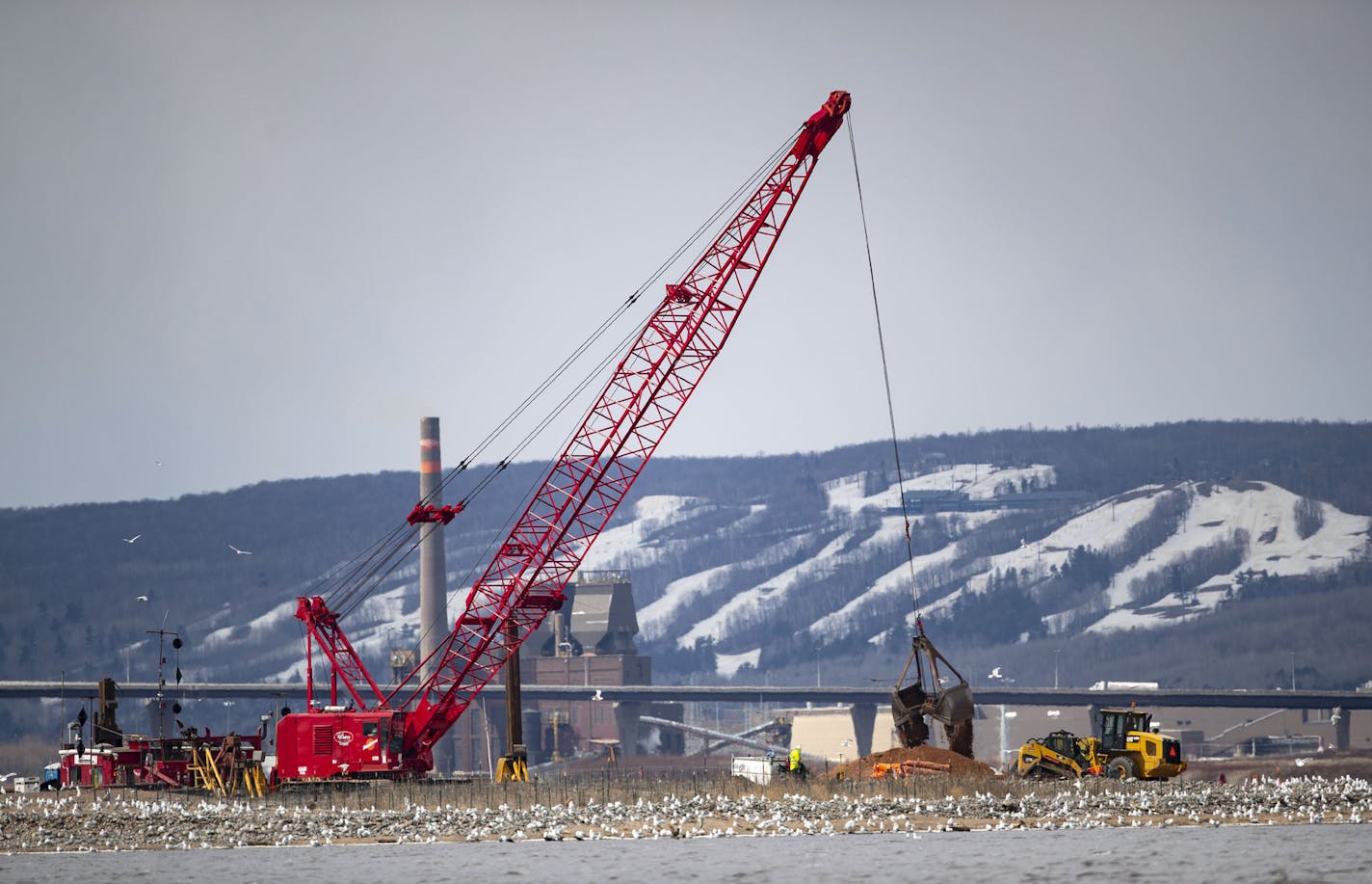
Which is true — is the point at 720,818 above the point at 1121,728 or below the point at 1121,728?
below

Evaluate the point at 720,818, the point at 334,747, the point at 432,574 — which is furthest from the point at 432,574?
the point at 720,818

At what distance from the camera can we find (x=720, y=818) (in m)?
68.5

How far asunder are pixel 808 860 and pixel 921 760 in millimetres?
20473

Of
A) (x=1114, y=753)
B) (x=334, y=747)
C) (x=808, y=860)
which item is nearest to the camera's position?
(x=808, y=860)

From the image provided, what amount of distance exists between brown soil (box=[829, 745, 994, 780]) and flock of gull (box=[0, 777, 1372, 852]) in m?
3.44

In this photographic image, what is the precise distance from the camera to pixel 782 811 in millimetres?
68562

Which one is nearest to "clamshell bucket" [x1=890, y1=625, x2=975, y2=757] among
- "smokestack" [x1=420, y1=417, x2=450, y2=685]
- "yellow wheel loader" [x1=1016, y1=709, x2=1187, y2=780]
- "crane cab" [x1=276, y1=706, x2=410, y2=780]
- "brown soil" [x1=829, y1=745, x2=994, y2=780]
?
"brown soil" [x1=829, y1=745, x2=994, y2=780]

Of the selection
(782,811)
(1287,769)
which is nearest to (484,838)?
(782,811)

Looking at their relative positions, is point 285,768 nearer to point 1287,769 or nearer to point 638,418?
point 638,418

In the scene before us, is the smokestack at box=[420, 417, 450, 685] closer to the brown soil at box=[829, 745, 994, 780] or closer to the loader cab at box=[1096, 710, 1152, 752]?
the brown soil at box=[829, 745, 994, 780]

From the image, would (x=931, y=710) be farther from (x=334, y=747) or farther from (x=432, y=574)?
(x=432, y=574)

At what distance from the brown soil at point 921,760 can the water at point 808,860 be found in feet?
34.3

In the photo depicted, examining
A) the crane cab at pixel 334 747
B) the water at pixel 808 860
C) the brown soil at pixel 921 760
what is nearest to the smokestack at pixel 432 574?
the crane cab at pixel 334 747

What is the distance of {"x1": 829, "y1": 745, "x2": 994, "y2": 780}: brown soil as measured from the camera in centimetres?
7444
